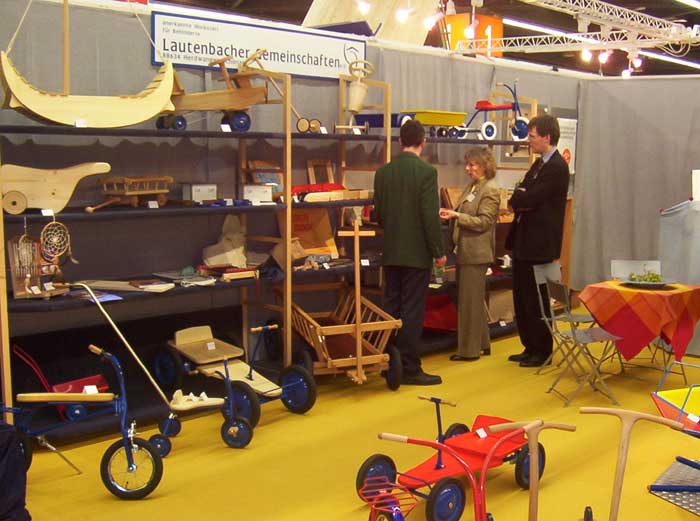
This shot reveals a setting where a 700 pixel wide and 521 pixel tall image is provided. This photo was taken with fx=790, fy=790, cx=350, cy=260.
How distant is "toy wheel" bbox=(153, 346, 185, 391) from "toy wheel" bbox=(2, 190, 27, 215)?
55.2 inches

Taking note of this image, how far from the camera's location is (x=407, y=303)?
5.64 m

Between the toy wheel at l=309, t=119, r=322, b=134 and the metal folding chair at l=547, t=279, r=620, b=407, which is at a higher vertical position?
the toy wheel at l=309, t=119, r=322, b=134

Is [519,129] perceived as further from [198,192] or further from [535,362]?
[198,192]

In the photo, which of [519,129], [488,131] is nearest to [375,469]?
[488,131]

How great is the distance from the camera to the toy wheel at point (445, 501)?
3436 mm

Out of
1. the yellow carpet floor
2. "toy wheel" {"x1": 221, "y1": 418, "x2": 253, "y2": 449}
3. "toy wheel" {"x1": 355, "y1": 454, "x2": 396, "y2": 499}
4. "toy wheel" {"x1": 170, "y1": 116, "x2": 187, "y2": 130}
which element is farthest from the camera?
"toy wheel" {"x1": 170, "y1": 116, "x2": 187, "y2": 130}

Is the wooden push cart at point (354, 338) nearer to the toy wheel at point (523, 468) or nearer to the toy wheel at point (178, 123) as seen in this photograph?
the toy wheel at point (178, 123)

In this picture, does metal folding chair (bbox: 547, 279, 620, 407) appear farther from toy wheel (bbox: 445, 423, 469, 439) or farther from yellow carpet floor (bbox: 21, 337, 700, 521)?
toy wheel (bbox: 445, 423, 469, 439)

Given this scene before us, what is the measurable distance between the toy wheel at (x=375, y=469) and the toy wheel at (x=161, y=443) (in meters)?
1.22

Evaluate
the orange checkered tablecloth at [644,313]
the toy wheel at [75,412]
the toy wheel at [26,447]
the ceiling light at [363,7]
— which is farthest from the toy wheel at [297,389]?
the ceiling light at [363,7]

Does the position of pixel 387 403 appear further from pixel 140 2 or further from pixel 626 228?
pixel 626 228

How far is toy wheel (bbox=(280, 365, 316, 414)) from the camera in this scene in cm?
504

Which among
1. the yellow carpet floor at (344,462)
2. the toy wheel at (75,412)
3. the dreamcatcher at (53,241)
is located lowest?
the yellow carpet floor at (344,462)

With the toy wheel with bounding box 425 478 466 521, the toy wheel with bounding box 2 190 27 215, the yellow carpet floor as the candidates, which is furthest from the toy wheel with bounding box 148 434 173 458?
the toy wheel with bounding box 425 478 466 521
